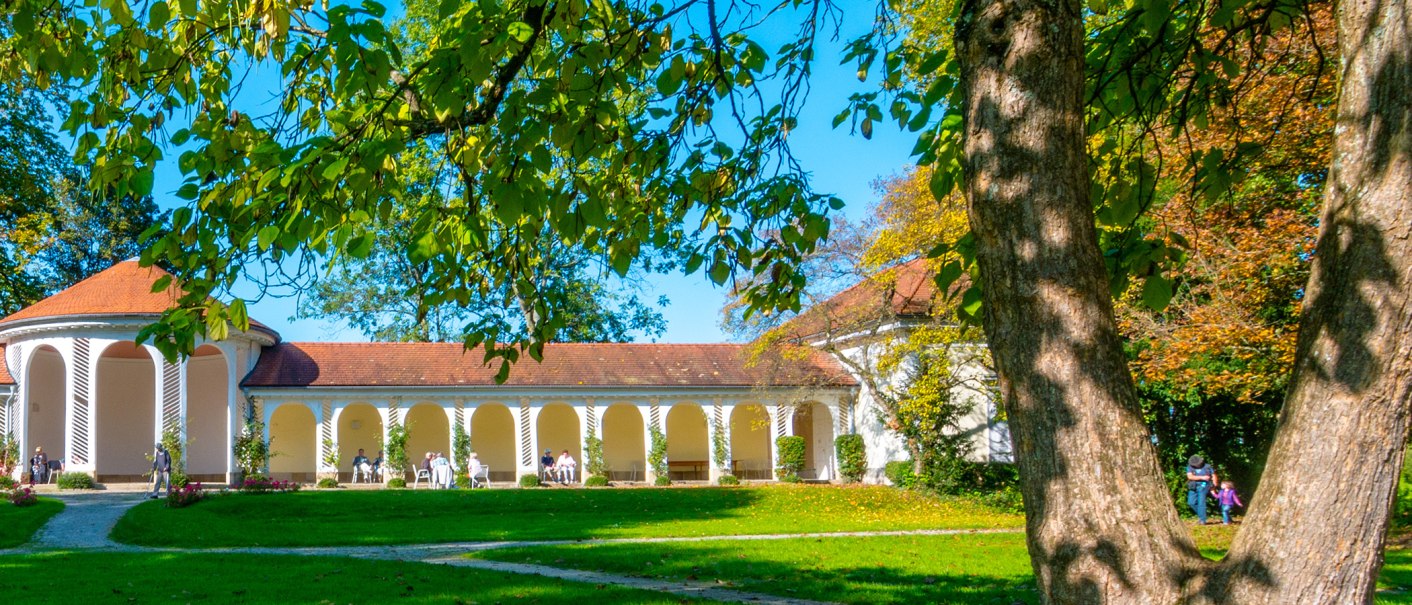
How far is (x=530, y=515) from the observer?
2233 centimetres

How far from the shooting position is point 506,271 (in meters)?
6.44

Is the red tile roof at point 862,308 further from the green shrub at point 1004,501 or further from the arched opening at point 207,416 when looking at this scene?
the arched opening at point 207,416

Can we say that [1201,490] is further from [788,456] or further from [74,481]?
[74,481]

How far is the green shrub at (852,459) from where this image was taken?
107ft


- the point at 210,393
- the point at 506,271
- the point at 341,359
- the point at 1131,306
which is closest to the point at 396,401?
the point at 341,359

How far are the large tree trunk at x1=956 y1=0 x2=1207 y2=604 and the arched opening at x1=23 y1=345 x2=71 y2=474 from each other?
32730 mm

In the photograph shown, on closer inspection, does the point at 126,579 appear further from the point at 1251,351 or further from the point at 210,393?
the point at 210,393

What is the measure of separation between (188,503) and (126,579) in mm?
11660

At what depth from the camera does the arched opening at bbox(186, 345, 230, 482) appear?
32.8 metres

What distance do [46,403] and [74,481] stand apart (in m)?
5.91

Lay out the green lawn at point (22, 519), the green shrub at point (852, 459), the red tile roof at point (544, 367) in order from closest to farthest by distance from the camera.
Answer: the green lawn at point (22, 519) → the red tile roof at point (544, 367) → the green shrub at point (852, 459)

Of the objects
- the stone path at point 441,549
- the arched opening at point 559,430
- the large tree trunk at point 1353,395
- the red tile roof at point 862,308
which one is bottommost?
the stone path at point 441,549

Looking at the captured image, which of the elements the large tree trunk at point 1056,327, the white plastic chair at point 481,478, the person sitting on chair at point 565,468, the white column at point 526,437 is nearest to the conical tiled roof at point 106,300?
the white plastic chair at point 481,478

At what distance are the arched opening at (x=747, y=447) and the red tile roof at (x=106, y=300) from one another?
60.0ft
